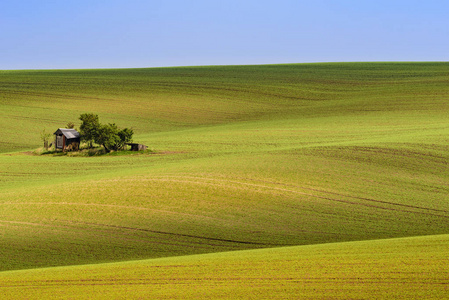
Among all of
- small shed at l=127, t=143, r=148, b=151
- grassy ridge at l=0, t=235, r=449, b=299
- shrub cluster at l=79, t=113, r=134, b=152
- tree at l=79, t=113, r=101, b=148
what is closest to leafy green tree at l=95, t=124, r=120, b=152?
shrub cluster at l=79, t=113, r=134, b=152

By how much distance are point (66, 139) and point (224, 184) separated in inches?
830

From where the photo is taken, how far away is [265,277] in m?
12.5

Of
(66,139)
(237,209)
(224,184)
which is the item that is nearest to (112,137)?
(66,139)

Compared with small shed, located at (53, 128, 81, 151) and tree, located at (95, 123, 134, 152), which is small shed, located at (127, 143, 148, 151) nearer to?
tree, located at (95, 123, 134, 152)

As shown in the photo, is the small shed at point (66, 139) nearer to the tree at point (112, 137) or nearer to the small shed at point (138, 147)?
the tree at point (112, 137)

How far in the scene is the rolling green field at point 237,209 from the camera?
42.1 feet

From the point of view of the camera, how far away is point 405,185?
2478 cm

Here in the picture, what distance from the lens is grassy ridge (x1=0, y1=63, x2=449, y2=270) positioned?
717 inches

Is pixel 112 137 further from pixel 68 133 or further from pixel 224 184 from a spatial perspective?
pixel 224 184

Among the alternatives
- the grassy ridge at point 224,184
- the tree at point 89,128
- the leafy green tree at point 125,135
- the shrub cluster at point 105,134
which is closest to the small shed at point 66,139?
the tree at point 89,128

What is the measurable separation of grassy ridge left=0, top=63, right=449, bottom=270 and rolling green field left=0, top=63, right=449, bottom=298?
97 millimetres

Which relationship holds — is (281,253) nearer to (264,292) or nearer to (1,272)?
(264,292)

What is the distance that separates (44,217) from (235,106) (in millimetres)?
48109

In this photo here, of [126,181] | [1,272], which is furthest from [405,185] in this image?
[1,272]
